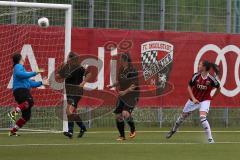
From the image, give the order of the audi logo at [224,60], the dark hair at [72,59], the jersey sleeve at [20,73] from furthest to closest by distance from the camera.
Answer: the audi logo at [224,60], the dark hair at [72,59], the jersey sleeve at [20,73]

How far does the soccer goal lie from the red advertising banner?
30 millimetres

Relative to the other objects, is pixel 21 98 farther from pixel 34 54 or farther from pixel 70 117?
pixel 34 54

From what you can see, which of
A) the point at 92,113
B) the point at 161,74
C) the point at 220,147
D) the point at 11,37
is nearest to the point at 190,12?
the point at 161,74

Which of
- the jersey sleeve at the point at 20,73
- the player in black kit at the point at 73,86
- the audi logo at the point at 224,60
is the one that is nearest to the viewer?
the jersey sleeve at the point at 20,73

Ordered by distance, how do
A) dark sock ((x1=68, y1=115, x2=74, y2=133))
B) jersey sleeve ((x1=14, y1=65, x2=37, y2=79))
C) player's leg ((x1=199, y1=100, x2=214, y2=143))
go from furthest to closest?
dark sock ((x1=68, y1=115, x2=74, y2=133))
jersey sleeve ((x1=14, y1=65, x2=37, y2=79))
player's leg ((x1=199, y1=100, x2=214, y2=143))

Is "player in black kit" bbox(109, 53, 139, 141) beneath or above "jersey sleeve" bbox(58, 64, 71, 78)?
beneath

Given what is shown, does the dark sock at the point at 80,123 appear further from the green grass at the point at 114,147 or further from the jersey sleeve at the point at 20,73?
the jersey sleeve at the point at 20,73

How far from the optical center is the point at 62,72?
2153 centimetres

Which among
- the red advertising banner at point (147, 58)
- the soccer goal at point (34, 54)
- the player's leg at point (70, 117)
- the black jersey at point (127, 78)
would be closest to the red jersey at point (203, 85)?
the black jersey at point (127, 78)

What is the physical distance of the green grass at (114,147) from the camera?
15789mm

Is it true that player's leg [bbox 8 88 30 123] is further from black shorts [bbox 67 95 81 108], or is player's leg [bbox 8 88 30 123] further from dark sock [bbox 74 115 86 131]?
dark sock [bbox 74 115 86 131]

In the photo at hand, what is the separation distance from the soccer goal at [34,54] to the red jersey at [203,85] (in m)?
4.40

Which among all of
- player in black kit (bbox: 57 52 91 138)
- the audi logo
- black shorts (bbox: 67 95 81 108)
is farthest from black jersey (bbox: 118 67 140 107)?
the audi logo

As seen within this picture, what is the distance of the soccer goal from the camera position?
A: 907 inches
